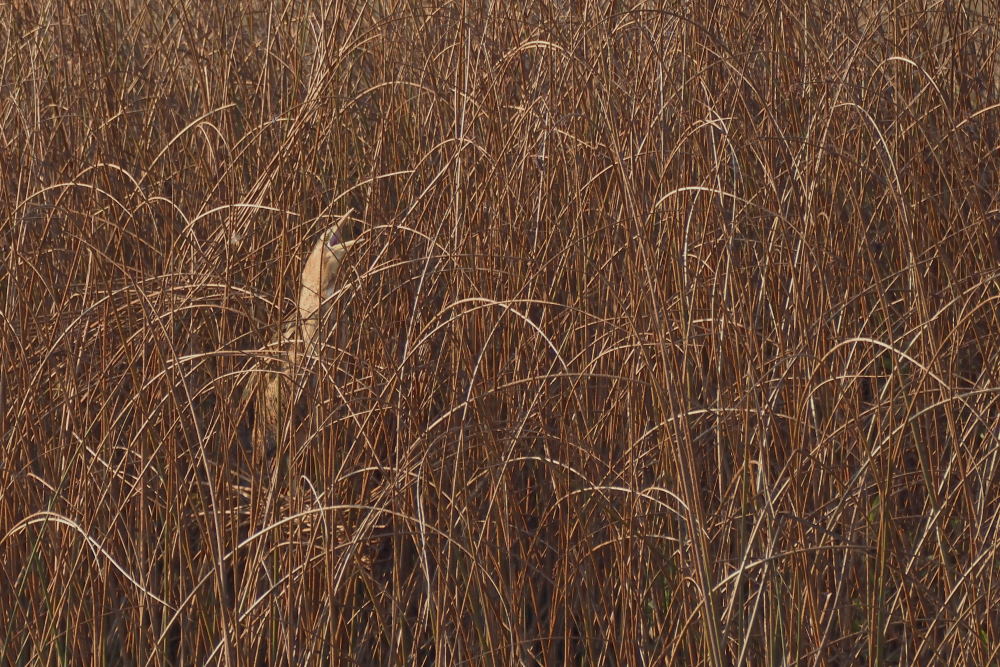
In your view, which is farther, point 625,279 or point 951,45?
point 951,45

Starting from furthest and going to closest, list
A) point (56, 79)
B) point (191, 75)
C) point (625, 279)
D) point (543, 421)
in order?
point (191, 75) < point (56, 79) < point (625, 279) < point (543, 421)

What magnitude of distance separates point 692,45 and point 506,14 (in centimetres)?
30

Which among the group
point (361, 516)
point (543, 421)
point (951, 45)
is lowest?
point (361, 516)

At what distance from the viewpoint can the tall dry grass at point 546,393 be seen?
3.91 ft

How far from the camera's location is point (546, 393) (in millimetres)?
1380

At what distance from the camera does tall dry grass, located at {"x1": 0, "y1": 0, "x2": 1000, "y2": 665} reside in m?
1.19

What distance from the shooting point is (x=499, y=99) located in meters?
1.61

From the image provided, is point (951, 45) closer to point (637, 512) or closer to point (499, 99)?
point (499, 99)

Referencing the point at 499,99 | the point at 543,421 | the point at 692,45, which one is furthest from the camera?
the point at 692,45

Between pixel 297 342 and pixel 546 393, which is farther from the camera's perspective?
pixel 546 393

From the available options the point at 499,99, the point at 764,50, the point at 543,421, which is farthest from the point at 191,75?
the point at 543,421

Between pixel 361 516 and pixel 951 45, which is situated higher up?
pixel 951 45

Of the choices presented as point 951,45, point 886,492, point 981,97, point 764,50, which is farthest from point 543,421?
point 981,97

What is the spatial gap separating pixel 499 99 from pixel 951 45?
892mm
